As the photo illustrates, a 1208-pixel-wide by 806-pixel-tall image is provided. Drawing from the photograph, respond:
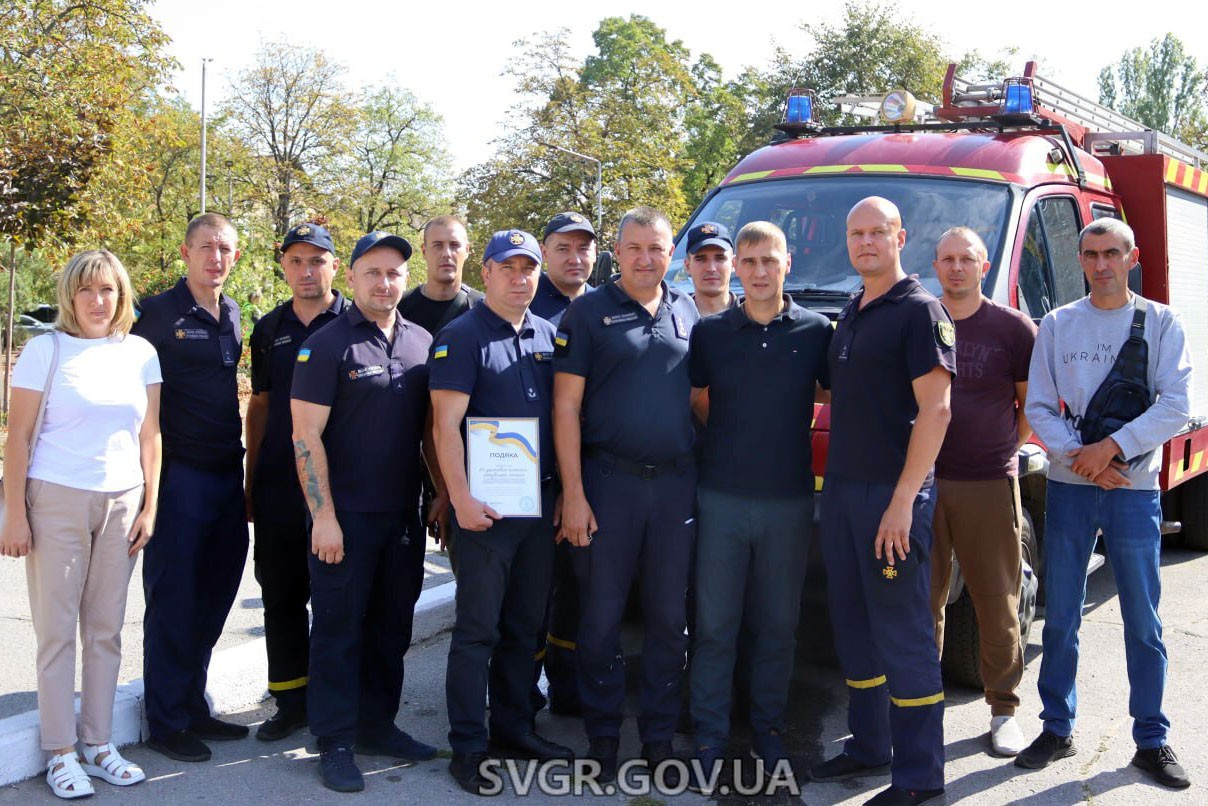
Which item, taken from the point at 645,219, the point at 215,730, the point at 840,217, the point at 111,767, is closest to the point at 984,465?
the point at 645,219

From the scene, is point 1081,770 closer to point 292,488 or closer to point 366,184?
point 292,488

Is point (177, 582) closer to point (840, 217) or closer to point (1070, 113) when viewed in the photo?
point (840, 217)

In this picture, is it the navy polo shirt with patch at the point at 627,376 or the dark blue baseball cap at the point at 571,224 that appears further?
the dark blue baseball cap at the point at 571,224

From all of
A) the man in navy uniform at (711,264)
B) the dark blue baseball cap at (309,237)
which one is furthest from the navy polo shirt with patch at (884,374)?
the dark blue baseball cap at (309,237)

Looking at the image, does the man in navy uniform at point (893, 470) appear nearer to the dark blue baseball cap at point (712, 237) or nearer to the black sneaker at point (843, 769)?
the black sneaker at point (843, 769)

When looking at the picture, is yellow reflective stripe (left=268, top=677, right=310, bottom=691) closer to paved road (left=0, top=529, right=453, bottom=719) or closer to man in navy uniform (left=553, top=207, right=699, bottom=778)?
paved road (left=0, top=529, right=453, bottom=719)

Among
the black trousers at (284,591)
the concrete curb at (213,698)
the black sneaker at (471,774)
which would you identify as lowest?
the black sneaker at (471,774)

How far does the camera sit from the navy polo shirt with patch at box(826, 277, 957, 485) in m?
3.82

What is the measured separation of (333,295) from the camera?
15.6 ft

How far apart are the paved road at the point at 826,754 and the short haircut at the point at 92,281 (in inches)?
64.7

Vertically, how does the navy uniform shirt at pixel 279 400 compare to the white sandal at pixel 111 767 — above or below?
above

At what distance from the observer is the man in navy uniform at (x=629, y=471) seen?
4105 mm

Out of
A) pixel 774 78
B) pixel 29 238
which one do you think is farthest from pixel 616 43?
pixel 29 238

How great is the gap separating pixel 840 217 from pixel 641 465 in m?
2.19
